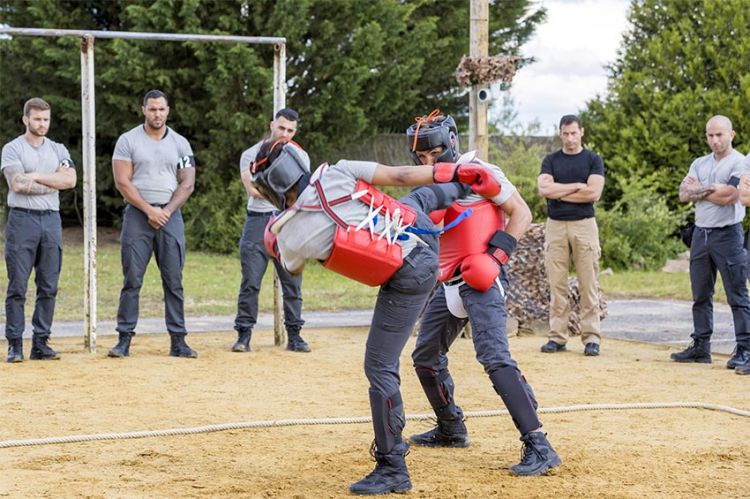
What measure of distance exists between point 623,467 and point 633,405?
1782mm

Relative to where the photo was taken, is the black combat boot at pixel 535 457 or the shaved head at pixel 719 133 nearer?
the black combat boot at pixel 535 457

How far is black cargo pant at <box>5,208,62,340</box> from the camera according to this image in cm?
993

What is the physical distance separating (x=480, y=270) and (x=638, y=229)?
15707mm

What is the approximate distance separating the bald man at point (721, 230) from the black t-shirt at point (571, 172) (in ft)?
2.97

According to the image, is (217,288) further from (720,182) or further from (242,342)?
(720,182)

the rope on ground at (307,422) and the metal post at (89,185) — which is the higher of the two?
the metal post at (89,185)

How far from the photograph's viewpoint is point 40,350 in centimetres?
1021

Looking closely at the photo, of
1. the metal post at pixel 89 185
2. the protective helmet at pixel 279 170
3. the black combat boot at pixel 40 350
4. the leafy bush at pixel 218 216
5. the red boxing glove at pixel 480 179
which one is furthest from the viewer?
the leafy bush at pixel 218 216

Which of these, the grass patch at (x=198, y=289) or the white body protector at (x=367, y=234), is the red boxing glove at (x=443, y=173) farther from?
A: the grass patch at (x=198, y=289)

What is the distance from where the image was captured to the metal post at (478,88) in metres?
12.5

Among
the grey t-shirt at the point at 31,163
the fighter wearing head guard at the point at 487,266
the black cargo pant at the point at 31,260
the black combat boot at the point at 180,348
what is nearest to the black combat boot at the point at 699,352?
the black combat boot at the point at 180,348

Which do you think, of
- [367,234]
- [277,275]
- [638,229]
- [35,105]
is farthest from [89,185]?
[638,229]

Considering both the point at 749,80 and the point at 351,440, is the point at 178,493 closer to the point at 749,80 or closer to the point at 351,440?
the point at 351,440

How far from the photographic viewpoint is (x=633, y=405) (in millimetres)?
7977
